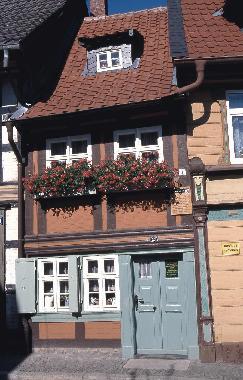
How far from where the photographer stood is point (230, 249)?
9148 millimetres

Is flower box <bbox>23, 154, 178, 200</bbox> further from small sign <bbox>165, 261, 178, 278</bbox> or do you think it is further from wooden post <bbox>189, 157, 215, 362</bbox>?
small sign <bbox>165, 261, 178, 278</bbox>

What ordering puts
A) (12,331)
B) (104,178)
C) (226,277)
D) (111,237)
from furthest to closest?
(12,331)
(111,237)
(104,178)
(226,277)

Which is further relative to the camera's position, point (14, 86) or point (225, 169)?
point (14, 86)

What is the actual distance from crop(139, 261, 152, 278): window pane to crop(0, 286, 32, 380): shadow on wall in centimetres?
272

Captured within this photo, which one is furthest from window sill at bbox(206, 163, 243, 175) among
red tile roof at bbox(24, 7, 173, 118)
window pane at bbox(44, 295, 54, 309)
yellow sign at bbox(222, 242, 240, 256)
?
window pane at bbox(44, 295, 54, 309)

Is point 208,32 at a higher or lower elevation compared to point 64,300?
higher

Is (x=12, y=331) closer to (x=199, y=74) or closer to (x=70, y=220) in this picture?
(x=70, y=220)

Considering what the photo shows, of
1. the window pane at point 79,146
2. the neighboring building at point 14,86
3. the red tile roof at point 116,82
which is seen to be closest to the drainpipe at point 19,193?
the neighboring building at point 14,86

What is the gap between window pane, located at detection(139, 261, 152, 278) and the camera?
10.0 m

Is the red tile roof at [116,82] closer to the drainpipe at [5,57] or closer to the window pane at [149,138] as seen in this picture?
the window pane at [149,138]

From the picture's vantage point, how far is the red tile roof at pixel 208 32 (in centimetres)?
970

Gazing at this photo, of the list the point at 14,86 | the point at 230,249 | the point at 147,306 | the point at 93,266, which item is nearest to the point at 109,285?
the point at 93,266

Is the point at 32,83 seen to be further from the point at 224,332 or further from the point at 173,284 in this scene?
the point at 224,332

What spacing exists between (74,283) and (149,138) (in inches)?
138
